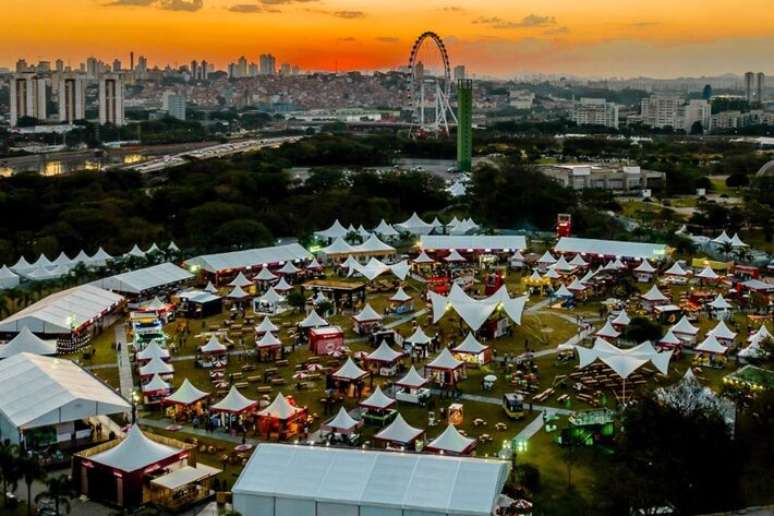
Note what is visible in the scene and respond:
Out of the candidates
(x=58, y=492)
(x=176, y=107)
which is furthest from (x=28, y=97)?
(x=58, y=492)

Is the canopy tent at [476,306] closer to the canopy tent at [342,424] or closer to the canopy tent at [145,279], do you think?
the canopy tent at [342,424]

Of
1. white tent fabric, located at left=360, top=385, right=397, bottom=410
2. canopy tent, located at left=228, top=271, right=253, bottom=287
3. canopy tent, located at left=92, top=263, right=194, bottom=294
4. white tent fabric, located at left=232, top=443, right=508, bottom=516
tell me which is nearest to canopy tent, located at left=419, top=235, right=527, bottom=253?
canopy tent, located at left=228, top=271, right=253, bottom=287

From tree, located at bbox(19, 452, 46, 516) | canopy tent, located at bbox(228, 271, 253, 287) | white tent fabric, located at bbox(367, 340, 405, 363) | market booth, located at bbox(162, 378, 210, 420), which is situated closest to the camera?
tree, located at bbox(19, 452, 46, 516)

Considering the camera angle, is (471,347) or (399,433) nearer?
(399,433)

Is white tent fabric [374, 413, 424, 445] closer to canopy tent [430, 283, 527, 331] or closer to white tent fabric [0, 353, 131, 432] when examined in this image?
white tent fabric [0, 353, 131, 432]

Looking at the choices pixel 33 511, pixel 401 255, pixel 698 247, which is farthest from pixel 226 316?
pixel 698 247

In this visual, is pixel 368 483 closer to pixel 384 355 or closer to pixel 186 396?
pixel 186 396

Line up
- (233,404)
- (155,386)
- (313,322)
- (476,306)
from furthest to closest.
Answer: (313,322)
(476,306)
(155,386)
(233,404)
